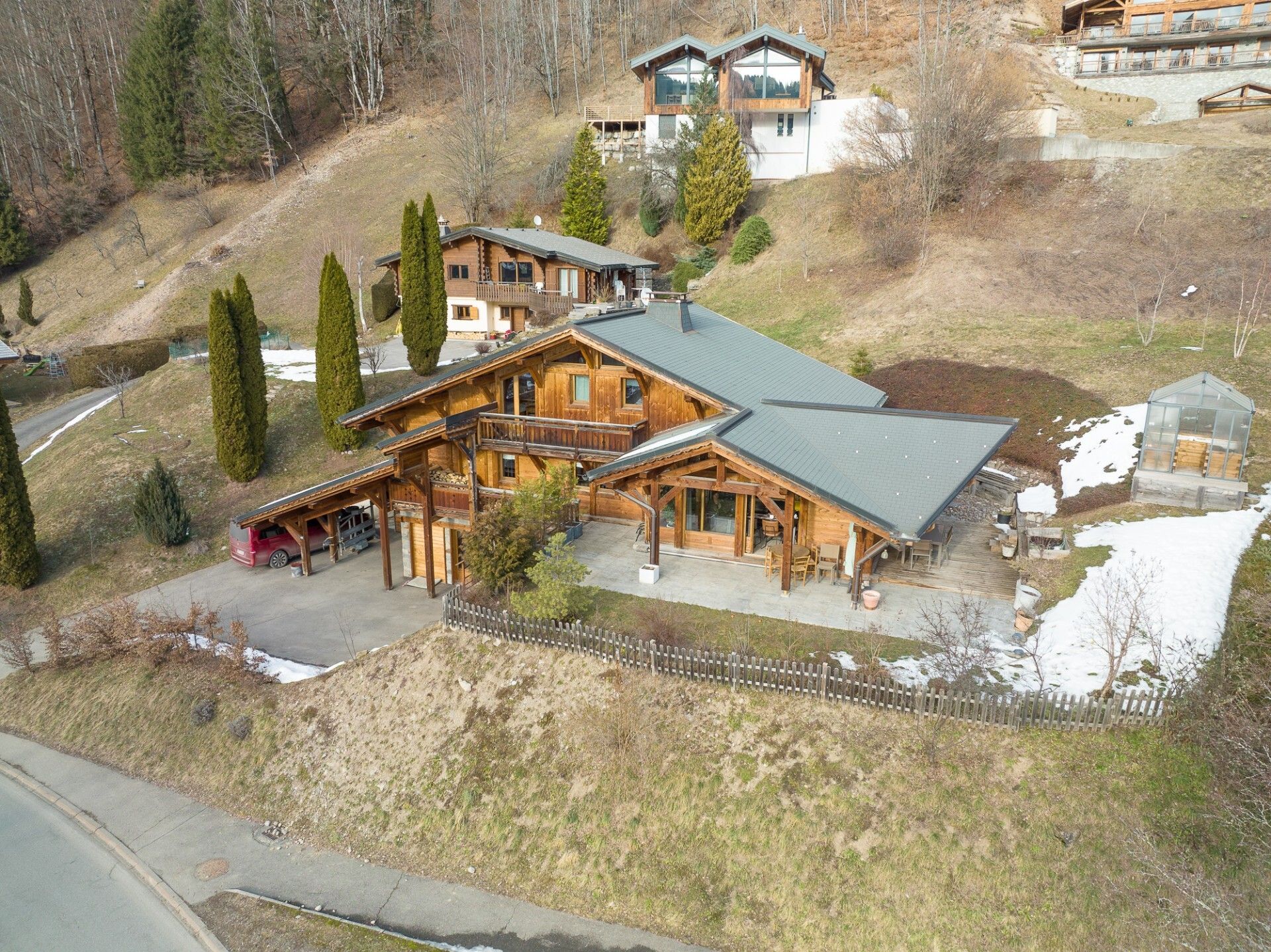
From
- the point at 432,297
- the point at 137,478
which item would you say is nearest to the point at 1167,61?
the point at 432,297

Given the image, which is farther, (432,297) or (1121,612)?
(432,297)

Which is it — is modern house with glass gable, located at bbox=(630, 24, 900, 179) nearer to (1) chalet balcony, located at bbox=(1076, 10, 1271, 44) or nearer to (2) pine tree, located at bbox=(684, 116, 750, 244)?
(2) pine tree, located at bbox=(684, 116, 750, 244)

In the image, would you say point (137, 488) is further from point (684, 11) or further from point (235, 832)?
point (684, 11)

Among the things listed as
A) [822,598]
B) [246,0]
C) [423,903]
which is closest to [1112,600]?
[822,598]

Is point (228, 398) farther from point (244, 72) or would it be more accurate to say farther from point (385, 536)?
point (244, 72)

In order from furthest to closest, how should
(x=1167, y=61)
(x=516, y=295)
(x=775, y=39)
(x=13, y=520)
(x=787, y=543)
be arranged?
(x=1167, y=61), (x=775, y=39), (x=516, y=295), (x=13, y=520), (x=787, y=543)

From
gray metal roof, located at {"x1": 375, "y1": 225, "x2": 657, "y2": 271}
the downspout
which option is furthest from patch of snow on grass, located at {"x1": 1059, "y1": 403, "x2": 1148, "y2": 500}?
gray metal roof, located at {"x1": 375, "y1": 225, "x2": 657, "y2": 271}

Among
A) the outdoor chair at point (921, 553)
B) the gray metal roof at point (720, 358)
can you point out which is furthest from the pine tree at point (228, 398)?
the outdoor chair at point (921, 553)

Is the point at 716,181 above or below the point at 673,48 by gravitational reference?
below
